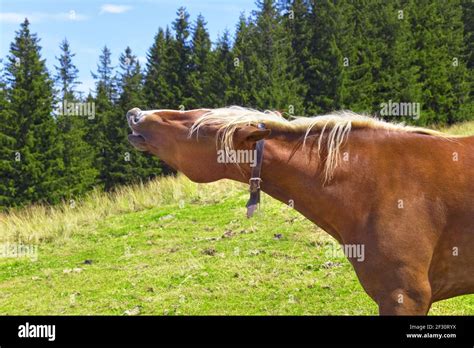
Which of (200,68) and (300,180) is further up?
(200,68)

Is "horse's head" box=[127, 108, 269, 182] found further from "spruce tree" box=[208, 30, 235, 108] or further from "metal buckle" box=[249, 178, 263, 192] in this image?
"spruce tree" box=[208, 30, 235, 108]

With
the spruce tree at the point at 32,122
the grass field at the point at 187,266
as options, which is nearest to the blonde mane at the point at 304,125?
the grass field at the point at 187,266

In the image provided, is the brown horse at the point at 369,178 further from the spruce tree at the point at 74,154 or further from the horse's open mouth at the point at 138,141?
the spruce tree at the point at 74,154

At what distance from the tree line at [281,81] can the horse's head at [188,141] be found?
94.5ft

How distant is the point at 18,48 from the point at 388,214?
127 feet

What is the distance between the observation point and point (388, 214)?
9.91ft

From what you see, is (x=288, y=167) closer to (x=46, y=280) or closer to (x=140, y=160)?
(x=46, y=280)

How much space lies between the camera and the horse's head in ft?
10.5

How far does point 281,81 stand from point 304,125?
32.3 meters

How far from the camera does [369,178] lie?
3148mm

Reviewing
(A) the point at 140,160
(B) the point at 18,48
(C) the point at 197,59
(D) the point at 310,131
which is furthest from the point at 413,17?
(D) the point at 310,131

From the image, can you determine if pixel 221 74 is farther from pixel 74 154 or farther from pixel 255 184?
pixel 255 184

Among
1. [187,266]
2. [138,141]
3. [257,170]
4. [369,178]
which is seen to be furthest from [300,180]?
[187,266]

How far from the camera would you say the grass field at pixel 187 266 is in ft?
21.1
